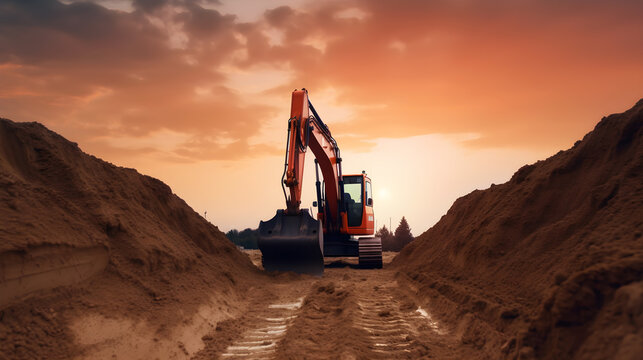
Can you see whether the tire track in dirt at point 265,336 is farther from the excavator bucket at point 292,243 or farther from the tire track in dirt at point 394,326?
the excavator bucket at point 292,243

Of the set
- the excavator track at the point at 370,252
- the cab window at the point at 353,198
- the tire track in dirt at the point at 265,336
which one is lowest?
the tire track in dirt at the point at 265,336

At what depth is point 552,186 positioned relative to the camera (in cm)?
801

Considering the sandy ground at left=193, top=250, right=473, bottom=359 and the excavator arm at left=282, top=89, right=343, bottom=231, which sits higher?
the excavator arm at left=282, top=89, right=343, bottom=231

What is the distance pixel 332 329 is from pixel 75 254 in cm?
363

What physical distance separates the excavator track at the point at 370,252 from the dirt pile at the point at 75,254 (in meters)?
6.48

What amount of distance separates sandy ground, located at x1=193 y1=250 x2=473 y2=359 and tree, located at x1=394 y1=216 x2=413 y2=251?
69.7 feet

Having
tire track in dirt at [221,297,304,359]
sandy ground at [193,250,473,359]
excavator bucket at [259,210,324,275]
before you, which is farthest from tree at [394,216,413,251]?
tire track in dirt at [221,297,304,359]

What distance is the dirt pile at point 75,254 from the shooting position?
492 centimetres

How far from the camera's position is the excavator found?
479 inches

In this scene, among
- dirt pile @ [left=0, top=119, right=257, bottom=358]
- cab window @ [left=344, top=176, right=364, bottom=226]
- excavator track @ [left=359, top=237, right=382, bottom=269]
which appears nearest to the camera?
dirt pile @ [left=0, top=119, right=257, bottom=358]

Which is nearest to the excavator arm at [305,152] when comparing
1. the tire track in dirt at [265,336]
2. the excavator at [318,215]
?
the excavator at [318,215]

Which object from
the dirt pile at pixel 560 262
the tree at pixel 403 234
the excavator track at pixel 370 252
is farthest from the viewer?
the tree at pixel 403 234

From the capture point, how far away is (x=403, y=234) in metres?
31.2

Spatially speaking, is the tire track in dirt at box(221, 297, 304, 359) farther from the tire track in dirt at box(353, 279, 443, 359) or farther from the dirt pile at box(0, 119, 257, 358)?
the tire track in dirt at box(353, 279, 443, 359)
